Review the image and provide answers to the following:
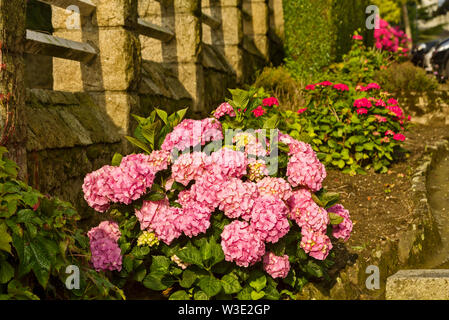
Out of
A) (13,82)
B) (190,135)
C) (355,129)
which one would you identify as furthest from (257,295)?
(355,129)

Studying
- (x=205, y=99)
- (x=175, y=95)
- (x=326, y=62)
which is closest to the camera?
(x=175, y=95)

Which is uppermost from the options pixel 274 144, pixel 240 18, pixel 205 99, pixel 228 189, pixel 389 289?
pixel 240 18

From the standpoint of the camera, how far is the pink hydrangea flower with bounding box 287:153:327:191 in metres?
3.14

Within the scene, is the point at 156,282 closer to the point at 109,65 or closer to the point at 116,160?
the point at 116,160

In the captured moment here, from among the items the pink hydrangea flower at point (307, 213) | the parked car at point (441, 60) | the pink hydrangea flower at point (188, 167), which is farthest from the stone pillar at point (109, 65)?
the parked car at point (441, 60)

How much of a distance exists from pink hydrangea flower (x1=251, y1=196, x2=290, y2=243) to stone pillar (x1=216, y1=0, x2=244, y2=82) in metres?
5.18

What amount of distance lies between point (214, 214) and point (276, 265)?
45cm

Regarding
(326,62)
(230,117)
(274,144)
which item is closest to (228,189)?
(274,144)

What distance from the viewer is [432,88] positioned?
30.9ft

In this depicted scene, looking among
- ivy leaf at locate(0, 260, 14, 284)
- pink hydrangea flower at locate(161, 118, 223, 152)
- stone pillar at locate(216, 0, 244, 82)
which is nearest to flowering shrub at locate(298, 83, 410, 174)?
stone pillar at locate(216, 0, 244, 82)

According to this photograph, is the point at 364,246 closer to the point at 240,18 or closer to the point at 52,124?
the point at 52,124

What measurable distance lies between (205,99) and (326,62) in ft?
10.9

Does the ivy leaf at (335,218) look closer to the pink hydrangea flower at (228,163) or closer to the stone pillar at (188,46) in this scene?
the pink hydrangea flower at (228,163)

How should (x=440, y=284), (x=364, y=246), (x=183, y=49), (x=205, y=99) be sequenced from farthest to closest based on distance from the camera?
1. (x=205, y=99)
2. (x=183, y=49)
3. (x=364, y=246)
4. (x=440, y=284)
